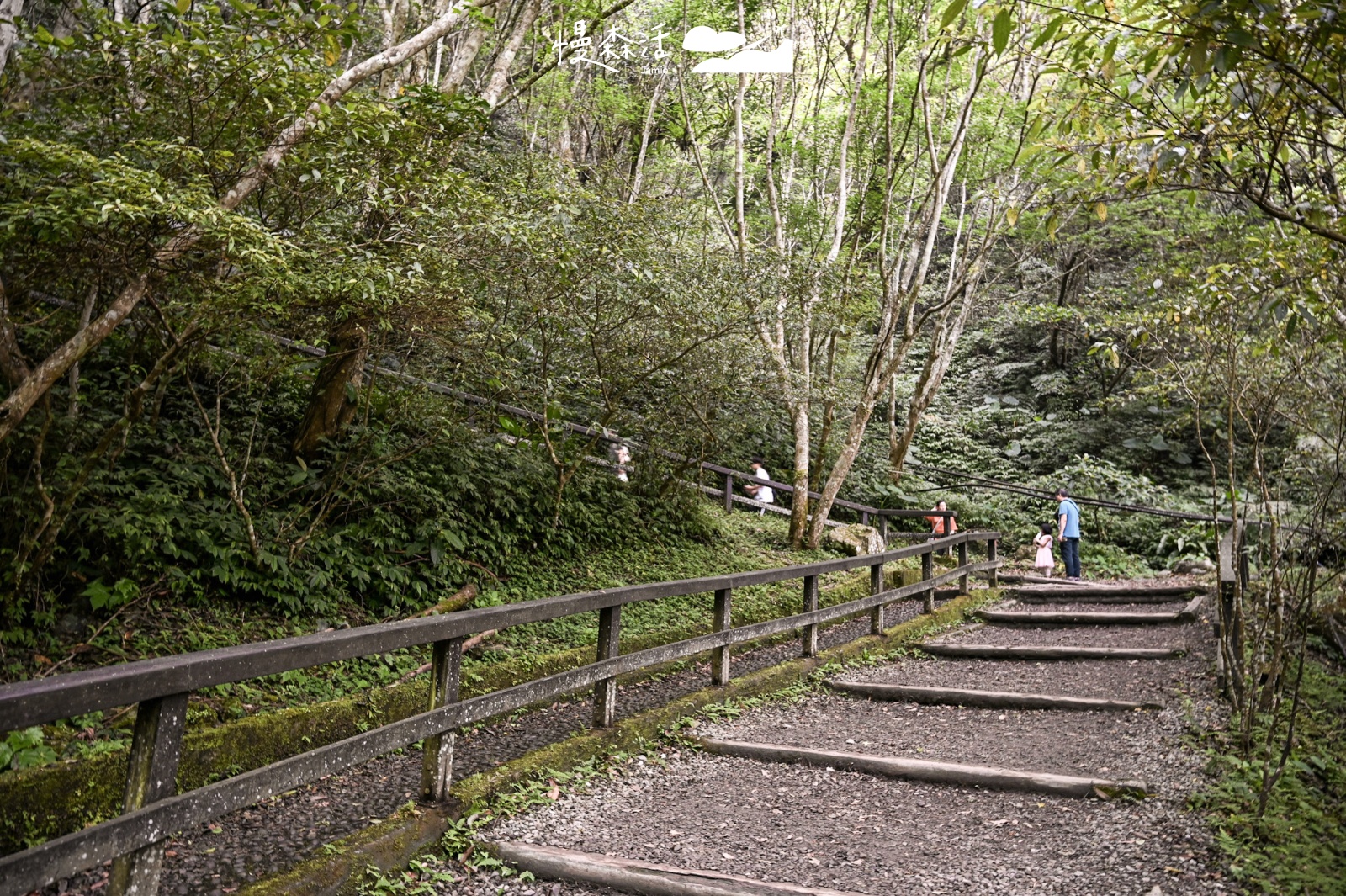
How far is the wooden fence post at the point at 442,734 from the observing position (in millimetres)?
3861

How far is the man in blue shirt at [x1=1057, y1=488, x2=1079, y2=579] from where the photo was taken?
13.8 meters

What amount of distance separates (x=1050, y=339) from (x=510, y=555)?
20.4m

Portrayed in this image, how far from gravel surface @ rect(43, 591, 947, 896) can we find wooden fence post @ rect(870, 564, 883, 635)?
8.85 ft

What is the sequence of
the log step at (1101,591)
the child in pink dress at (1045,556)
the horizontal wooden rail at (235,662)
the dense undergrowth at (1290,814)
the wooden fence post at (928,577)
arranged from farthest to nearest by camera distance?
1. the child in pink dress at (1045,556)
2. the log step at (1101,591)
3. the wooden fence post at (928,577)
4. the dense undergrowth at (1290,814)
5. the horizontal wooden rail at (235,662)

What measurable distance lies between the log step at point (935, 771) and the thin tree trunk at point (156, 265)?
4.25 m

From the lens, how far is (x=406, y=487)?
792 centimetres

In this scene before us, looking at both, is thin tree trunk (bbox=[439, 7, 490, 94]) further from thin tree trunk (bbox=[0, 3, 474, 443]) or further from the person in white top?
the person in white top

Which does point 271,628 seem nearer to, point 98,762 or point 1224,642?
point 98,762

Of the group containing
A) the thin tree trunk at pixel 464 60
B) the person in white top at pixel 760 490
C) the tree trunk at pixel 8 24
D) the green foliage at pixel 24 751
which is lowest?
the green foliage at pixel 24 751

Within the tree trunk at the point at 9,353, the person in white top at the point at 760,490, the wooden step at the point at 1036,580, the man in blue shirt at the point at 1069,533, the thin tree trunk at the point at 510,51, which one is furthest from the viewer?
the person in white top at the point at 760,490

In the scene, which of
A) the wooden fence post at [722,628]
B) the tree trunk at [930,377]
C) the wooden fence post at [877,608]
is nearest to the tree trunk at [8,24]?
the wooden fence post at [722,628]

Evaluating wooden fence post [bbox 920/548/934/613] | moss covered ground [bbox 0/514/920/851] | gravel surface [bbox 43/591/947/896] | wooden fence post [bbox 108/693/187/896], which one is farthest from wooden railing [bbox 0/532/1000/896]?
wooden fence post [bbox 920/548/934/613]

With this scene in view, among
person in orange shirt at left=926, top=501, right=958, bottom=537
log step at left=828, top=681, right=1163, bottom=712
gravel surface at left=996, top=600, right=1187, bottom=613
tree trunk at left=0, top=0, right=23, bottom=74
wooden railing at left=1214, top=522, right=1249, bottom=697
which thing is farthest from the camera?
person in orange shirt at left=926, top=501, right=958, bottom=537

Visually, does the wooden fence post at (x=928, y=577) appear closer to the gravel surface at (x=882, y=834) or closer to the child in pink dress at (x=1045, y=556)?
the child in pink dress at (x=1045, y=556)
